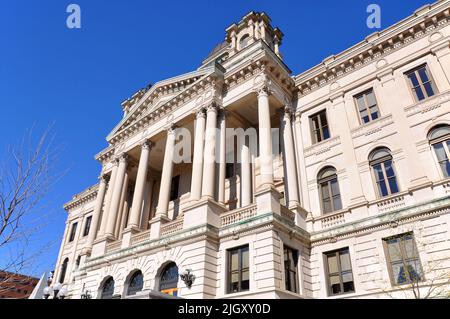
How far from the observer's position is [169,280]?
17406 mm

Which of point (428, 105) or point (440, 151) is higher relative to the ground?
point (428, 105)

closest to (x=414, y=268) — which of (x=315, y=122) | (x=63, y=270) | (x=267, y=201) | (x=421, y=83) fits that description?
(x=267, y=201)

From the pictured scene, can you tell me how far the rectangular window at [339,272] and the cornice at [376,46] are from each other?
11.1 m

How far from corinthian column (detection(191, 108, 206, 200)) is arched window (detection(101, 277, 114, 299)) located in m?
7.74

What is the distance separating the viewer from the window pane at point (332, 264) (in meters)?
16.6

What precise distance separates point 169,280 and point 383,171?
40.8 ft

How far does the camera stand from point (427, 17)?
1861cm

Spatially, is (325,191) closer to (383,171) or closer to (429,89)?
(383,171)

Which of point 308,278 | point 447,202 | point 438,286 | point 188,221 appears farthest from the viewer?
point 188,221

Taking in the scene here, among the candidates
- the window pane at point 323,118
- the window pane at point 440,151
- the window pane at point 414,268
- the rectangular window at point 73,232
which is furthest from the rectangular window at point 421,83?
the rectangular window at point 73,232
